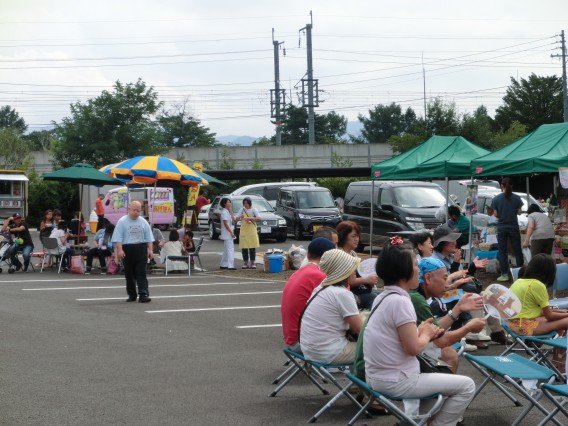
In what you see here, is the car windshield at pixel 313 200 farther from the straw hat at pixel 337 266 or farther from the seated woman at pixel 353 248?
the straw hat at pixel 337 266

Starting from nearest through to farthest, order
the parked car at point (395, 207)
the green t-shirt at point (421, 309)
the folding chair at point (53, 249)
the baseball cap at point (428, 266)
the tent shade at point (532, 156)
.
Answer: the green t-shirt at point (421, 309) < the baseball cap at point (428, 266) < the tent shade at point (532, 156) < the folding chair at point (53, 249) < the parked car at point (395, 207)

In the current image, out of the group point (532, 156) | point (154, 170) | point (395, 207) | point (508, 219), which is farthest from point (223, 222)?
point (532, 156)

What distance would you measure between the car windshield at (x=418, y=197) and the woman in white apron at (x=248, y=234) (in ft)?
14.3

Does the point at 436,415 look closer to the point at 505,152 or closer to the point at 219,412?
the point at 219,412

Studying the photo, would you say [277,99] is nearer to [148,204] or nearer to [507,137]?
[507,137]

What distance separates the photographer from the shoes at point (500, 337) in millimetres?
10695

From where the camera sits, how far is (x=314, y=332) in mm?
7359

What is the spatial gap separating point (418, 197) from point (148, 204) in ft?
24.5

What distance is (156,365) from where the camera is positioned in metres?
9.65

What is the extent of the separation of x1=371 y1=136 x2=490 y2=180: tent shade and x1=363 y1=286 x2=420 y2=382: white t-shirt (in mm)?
12222

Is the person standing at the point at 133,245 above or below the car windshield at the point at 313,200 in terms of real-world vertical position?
→ below

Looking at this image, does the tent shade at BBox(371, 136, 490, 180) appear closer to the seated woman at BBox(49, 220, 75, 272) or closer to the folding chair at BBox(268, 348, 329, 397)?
the seated woman at BBox(49, 220, 75, 272)

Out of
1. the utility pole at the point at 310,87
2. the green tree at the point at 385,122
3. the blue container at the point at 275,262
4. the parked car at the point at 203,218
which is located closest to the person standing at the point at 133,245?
the blue container at the point at 275,262

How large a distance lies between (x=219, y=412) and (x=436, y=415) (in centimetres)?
218
